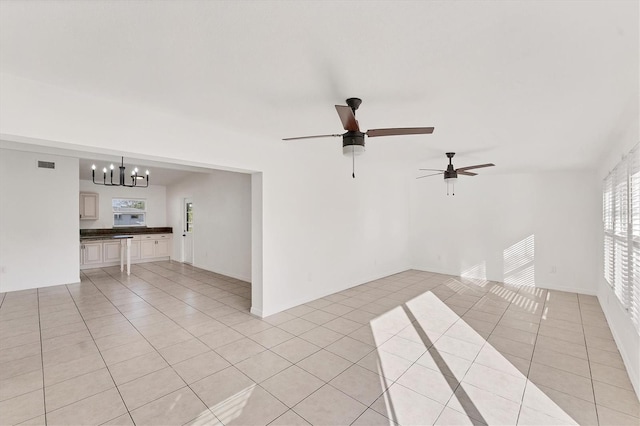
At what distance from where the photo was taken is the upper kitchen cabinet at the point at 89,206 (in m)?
7.88

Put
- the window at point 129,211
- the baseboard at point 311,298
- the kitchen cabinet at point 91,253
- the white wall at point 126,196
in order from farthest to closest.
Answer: the window at point 129,211
the white wall at point 126,196
the kitchen cabinet at point 91,253
the baseboard at point 311,298

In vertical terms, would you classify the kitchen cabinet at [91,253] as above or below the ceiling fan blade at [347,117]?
below

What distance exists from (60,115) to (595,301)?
315 inches

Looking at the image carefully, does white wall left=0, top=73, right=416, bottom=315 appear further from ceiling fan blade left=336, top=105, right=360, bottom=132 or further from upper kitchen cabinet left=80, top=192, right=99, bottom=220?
upper kitchen cabinet left=80, top=192, right=99, bottom=220

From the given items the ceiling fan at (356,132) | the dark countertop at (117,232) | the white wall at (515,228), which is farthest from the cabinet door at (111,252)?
the white wall at (515,228)

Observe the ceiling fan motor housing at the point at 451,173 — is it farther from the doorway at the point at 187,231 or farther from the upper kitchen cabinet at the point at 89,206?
the upper kitchen cabinet at the point at 89,206

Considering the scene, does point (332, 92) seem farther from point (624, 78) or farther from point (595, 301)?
point (595, 301)

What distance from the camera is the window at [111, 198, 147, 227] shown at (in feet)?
28.8

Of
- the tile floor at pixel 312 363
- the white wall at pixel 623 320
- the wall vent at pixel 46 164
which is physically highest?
the wall vent at pixel 46 164

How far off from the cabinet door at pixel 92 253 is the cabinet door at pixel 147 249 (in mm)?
1030

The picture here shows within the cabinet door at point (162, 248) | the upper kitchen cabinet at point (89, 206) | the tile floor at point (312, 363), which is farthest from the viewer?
the cabinet door at point (162, 248)

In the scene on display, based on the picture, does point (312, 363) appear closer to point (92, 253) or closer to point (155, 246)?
point (92, 253)

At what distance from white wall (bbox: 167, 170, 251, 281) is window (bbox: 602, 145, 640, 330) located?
18.8ft

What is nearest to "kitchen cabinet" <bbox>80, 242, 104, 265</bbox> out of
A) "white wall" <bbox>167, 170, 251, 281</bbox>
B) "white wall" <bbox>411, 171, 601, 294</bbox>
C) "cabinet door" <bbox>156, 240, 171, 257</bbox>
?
"cabinet door" <bbox>156, 240, 171, 257</bbox>
